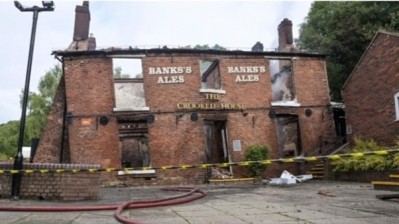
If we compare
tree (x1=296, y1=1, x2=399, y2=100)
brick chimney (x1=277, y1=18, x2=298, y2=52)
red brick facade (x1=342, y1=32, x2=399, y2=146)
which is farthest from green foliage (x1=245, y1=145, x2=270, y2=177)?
tree (x1=296, y1=1, x2=399, y2=100)

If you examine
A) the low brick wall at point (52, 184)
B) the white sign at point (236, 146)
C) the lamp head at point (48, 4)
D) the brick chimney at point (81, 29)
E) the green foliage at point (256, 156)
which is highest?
the brick chimney at point (81, 29)

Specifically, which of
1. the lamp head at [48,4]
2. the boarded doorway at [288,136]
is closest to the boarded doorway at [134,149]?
the boarded doorway at [288,136]

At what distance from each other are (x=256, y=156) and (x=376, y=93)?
555 centimetres

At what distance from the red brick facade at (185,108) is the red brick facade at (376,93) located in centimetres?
213

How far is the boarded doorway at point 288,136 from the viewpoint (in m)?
20.4

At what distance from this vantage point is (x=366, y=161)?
14078 millimetres

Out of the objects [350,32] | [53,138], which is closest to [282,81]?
[350,32]

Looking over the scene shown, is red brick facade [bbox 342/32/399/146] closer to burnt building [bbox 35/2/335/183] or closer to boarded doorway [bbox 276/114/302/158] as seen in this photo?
burnt building [bbox 35/2/335/183]

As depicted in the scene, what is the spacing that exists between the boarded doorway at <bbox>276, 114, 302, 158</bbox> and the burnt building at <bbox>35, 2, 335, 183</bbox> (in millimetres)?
645

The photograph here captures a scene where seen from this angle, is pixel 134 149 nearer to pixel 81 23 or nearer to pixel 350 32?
pixel 81 23

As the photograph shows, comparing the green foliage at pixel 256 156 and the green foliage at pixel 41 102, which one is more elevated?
the green foliage at pixel 41 102

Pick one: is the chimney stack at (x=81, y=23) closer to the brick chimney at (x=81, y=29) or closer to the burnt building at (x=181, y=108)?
the brick chimney at (x=81, y=29)

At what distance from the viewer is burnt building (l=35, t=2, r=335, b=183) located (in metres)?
17.0

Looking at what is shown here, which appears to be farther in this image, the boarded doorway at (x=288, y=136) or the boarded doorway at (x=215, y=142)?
the boarded doorway at (x=215, y=142)
